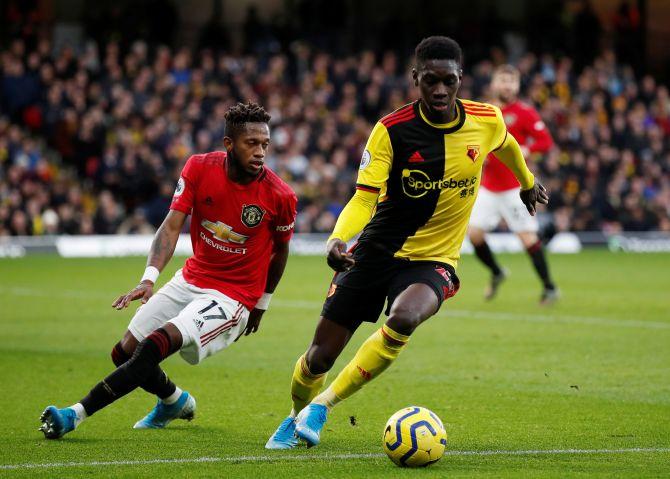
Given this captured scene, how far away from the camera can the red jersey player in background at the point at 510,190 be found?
1506 centimetres

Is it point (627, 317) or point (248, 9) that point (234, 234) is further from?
point (248, 9)

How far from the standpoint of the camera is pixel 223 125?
2762 cm

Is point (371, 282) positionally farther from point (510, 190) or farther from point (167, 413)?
point (510, 190)

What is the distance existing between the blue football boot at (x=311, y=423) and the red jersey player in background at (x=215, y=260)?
2.60 ft

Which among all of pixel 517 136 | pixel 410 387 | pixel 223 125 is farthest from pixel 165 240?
pixel 223 125

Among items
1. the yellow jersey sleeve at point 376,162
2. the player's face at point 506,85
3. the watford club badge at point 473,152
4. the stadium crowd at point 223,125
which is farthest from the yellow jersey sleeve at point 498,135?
the stadium crowd at point 223,125

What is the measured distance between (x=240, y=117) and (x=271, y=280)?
112cm

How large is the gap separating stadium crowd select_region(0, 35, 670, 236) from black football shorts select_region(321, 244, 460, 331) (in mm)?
18292

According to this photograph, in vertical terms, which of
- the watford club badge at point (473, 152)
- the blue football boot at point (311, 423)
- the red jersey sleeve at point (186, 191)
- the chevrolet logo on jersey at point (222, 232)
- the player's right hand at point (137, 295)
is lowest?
the blue football boot at point (311, 423)

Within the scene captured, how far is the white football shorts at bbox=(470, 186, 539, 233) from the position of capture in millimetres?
15055

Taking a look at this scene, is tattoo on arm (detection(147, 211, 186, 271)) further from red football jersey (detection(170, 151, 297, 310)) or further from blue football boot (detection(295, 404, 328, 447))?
blue football boot (detection(295, 404, 328, 447))

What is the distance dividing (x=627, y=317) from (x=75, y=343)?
6.40m

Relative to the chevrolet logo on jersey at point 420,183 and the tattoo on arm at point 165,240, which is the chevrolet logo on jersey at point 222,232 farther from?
the chevrolet logo on jersey at point 420,183

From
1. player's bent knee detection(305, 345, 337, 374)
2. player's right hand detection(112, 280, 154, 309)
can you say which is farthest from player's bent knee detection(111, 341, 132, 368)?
player's bent knee detection(305, 345, 337, 374)
